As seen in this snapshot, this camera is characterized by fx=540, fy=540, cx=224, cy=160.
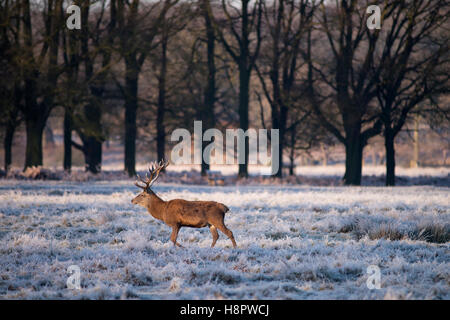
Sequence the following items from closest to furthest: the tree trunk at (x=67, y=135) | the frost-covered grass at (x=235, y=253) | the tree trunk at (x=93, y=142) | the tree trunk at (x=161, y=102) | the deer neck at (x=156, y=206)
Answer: the frost-covered grass at (x=235, y=253) < the deer neck at (x=156, y=206) < the tree trunk at (x=67, y=135) < the tree trunk at (x=93, y=142) < the tree trunk at (x=161, y=102)

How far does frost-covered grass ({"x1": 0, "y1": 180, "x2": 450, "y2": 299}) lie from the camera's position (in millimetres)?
7266

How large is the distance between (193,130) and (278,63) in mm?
7004

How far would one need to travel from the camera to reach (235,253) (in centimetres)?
945

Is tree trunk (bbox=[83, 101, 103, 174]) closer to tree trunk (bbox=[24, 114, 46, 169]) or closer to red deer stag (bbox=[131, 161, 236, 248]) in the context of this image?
tree trunk (bbox=[24, 114, 46, 169])

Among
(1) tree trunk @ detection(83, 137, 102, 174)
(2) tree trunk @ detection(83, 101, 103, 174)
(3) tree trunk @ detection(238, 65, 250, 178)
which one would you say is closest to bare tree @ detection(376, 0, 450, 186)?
(3) tree trunk @ detection(238, 65, 250, 178)

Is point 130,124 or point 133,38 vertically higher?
point 133,38

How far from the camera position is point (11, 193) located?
710 inches

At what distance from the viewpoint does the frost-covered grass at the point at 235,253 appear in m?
7.27

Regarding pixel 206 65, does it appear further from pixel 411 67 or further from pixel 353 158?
pixel 411 67

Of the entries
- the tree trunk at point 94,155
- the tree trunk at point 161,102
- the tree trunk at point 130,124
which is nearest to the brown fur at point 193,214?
the tree trunk at point 130,124
